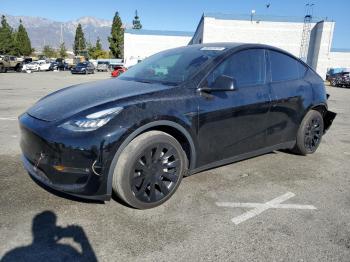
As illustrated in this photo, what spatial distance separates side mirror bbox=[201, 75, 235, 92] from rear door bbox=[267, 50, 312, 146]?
100 cm

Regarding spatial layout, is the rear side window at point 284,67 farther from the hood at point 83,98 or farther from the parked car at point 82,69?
the parked car at point 82,69

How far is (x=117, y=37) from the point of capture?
76.0m

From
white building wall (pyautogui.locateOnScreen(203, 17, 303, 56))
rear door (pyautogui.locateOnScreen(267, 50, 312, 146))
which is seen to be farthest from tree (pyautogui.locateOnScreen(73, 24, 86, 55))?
rear door (pyautogui.locateOnScreen(267, 50, 312, 146))

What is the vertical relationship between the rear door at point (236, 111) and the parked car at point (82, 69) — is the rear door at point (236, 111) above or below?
above

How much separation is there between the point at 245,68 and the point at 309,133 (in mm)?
1774

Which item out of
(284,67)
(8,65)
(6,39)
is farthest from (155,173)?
(6,39)

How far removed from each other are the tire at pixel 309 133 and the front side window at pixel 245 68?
122cm

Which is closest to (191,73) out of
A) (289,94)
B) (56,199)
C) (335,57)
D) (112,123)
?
(112,123)

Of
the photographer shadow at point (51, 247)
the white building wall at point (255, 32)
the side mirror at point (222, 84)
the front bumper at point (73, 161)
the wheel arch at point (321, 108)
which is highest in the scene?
the white building wall at point (255, 32)

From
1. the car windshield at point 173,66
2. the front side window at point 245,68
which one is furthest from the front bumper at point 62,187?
the front side window at point 245,68

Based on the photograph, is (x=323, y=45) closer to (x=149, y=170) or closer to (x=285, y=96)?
(x=285, y=96)

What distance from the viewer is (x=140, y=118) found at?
113 inches

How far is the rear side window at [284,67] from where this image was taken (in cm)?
418

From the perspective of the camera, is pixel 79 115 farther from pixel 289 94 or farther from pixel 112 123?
pixel 289 94
